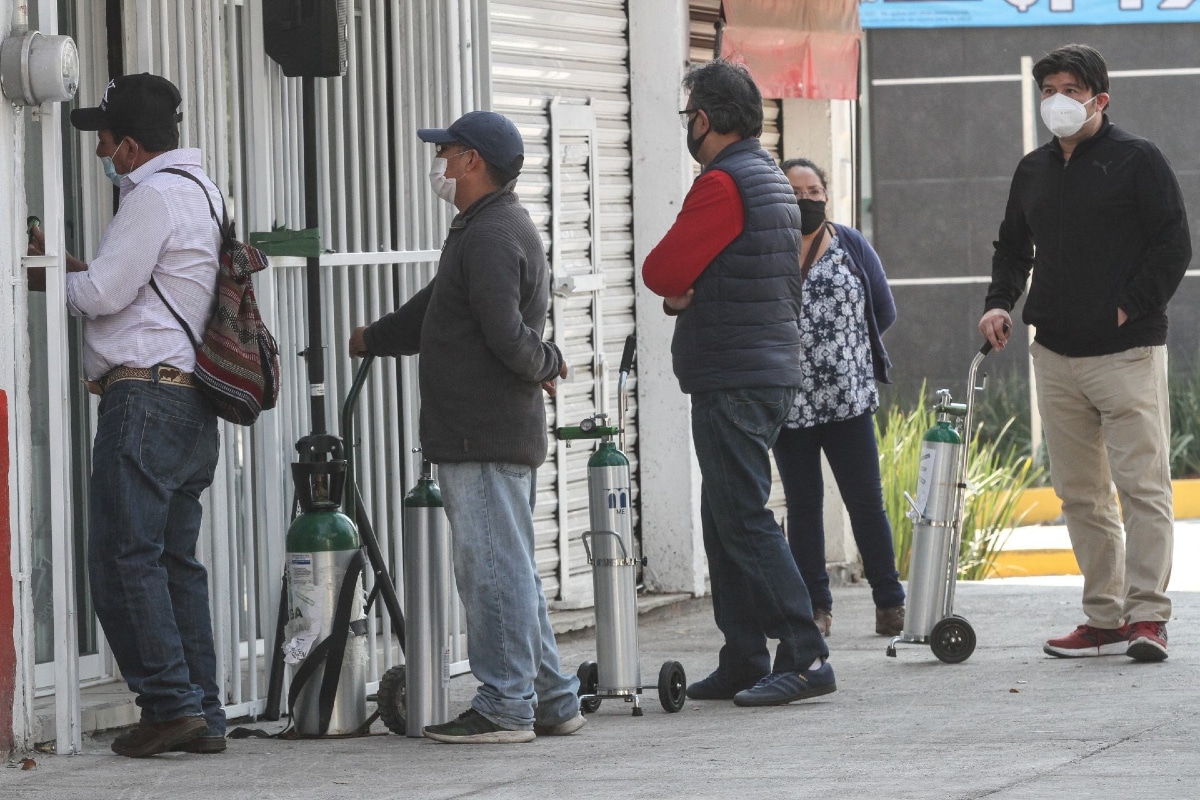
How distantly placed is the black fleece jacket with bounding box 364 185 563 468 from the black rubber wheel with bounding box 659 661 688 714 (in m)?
0.93

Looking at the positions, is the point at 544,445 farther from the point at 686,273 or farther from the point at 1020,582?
the point at 1020,582

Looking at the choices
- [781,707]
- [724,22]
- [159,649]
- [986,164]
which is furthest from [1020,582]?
[986,164]

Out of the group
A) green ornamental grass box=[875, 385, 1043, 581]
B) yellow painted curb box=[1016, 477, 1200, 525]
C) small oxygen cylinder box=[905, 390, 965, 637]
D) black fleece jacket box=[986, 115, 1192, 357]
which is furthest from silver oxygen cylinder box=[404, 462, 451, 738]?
yellow painted curb box=[1016, 477, 1200, 525]

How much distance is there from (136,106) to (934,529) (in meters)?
3.28

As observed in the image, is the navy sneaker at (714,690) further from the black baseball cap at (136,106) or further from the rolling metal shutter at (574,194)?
the black baseball cap at (136,106)

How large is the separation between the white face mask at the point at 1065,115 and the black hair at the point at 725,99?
124 centimetres

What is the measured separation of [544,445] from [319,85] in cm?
156

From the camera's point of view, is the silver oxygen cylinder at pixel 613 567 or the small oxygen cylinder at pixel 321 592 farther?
the silver oxygen cylinder at pixel 613 567

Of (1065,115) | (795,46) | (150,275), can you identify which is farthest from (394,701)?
(795,46)

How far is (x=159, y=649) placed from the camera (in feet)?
17.8

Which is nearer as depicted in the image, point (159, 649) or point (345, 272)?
point (159, 649)

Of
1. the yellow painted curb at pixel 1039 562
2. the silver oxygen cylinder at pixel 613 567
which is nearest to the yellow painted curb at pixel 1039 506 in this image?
the yellow painted curb at pixel 1039 562

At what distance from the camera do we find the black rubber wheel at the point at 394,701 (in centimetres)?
595

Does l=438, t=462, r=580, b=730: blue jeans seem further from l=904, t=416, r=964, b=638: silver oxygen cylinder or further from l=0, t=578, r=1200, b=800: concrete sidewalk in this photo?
l=904, t=416, r=964, b=638: silver oxygen cylinder
